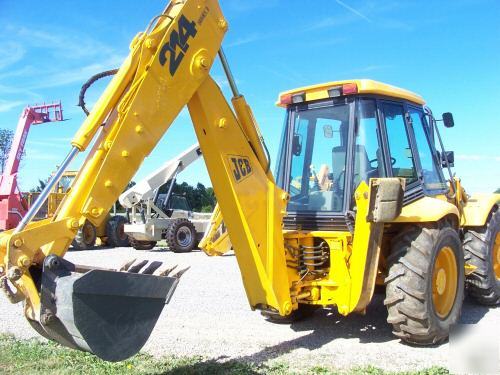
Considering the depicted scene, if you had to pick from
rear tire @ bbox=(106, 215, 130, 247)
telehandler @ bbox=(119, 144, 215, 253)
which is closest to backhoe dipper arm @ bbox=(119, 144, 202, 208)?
telehandler @ bbox=(119, 144, 215, 253)

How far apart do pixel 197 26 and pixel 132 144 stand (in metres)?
1.17

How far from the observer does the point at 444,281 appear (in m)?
5.76

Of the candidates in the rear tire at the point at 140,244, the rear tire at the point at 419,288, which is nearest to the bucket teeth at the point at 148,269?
the rear tire at the point at 419,288

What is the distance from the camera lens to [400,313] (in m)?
5.20

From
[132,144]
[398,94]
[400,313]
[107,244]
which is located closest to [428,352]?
[400,313]

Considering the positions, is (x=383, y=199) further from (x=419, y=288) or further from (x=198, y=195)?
(x=198, y=195)

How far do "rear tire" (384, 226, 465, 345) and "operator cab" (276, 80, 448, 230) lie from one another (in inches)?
22.0

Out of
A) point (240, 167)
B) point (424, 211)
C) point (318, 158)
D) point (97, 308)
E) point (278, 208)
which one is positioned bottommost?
point (97, 308)

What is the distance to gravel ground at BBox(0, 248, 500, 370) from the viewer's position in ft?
16.5

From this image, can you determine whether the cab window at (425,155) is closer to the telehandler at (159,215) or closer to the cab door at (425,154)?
the cab door at (425,154)

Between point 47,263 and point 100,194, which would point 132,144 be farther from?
point 47,263

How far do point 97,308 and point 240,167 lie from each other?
76.3 inches

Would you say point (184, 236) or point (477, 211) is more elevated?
point (477, 211)

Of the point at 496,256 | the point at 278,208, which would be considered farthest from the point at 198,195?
the point at 278,208
